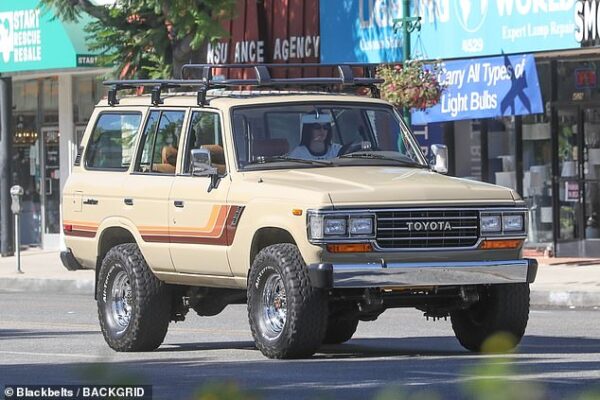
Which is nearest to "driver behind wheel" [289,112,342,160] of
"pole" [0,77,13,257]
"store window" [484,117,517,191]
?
"store window" [484,117,517,191]

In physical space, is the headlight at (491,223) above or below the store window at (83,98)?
below

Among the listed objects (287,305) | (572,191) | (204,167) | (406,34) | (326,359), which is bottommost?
(326,359)

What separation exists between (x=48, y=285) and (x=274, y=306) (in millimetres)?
12748

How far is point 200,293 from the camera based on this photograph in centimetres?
1169

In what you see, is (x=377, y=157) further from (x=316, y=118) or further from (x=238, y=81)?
(x=238, y=81)

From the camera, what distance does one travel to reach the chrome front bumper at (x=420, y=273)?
31.6ft

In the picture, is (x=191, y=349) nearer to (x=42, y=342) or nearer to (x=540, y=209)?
(x=42, y=342)

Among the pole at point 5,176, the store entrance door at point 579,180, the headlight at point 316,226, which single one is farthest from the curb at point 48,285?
the headlight at point 316,226

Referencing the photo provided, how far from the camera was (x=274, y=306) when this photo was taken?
10164 millimetres

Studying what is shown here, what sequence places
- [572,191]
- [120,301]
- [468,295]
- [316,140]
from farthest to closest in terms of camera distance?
[572,191], [120,301], [316,140], [468,295]

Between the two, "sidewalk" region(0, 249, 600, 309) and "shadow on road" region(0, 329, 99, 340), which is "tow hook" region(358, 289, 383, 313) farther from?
"sidewalk" region(0, 249, 600, 309)

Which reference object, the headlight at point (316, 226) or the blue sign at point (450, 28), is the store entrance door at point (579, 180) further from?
the headlight at point (316, 226)

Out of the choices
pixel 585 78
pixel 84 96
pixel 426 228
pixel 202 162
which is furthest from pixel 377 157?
pixel 84 96

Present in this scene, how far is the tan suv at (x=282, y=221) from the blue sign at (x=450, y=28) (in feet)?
29.5
